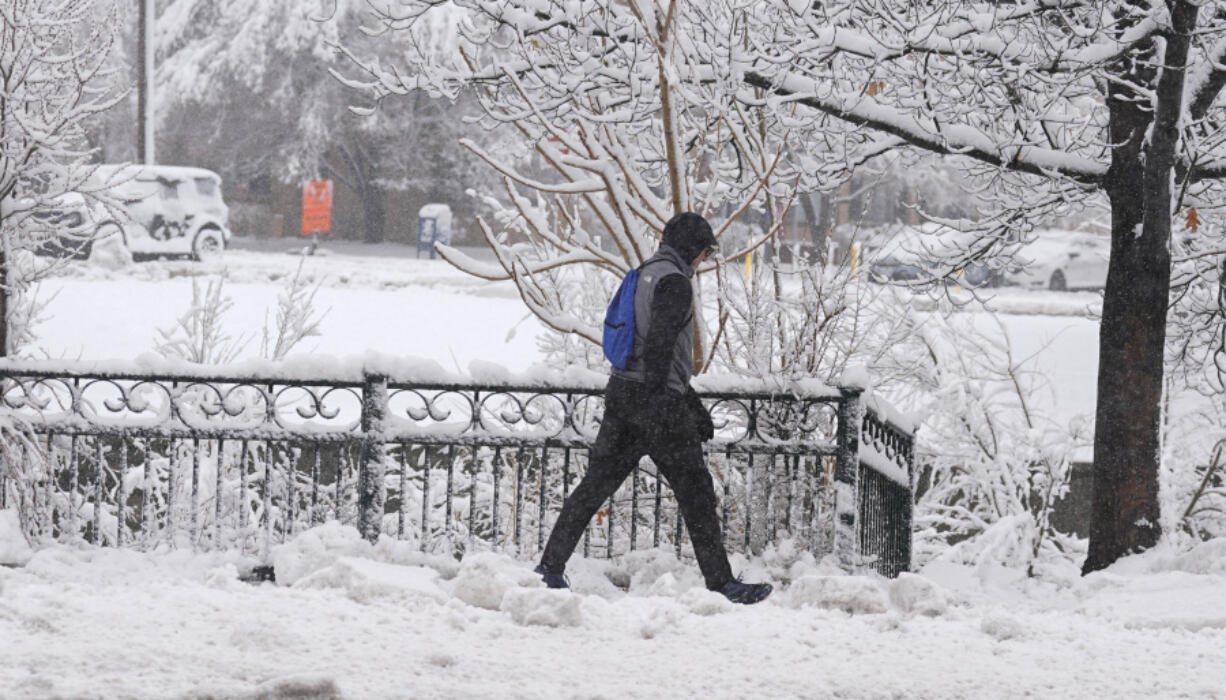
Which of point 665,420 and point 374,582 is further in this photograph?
point 665,420

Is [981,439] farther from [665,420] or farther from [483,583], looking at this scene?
[483,583]

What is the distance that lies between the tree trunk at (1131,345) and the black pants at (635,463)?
2.80m

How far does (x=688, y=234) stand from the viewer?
5816mm

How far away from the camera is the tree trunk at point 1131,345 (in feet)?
24.5

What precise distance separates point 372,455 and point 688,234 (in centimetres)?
199

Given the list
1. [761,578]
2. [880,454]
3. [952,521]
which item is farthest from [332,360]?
[952,521]

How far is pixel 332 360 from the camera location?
668cm

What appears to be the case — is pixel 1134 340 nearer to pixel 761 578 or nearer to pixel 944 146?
pixel 944 146

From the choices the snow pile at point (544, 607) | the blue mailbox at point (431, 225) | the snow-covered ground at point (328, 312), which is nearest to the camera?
the snow pile at point (544, 607)

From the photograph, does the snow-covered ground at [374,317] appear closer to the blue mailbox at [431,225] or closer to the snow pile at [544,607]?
the snow pile at [544,607]

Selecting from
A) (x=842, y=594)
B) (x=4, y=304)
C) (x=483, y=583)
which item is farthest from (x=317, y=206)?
(x=842, y=594)

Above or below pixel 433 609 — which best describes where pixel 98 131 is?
above

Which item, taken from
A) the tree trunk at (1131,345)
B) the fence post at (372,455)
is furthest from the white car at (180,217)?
the tree trunk at (1131,345)

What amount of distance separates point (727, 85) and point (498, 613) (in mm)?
3006
